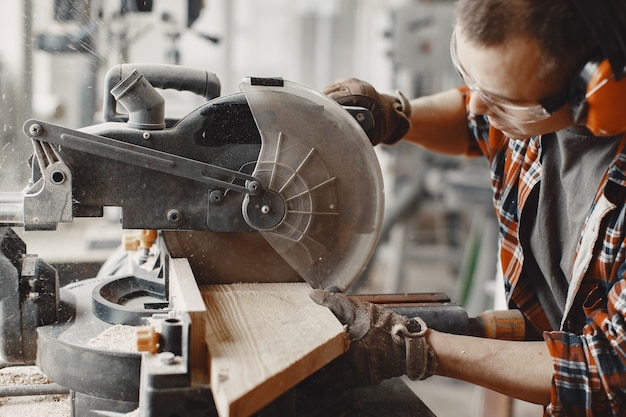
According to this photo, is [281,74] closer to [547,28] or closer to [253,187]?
[253,187]

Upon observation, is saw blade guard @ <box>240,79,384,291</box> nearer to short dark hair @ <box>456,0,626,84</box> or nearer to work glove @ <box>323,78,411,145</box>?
work glove @ <box>323,78,411,145</box>

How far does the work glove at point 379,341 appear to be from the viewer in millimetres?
1119

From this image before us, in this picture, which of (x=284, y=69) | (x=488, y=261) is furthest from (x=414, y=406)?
(x=284, y=69)

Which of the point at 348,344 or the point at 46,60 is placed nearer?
the point at 348,344

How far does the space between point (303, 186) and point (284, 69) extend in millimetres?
5524

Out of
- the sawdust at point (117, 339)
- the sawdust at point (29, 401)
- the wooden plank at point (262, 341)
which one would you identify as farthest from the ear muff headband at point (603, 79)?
the sawdust at point (29, 401)

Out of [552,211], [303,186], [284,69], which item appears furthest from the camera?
[284,69]

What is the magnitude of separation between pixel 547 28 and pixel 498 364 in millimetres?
594

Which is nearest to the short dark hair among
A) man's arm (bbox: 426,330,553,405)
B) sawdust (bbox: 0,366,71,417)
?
man's arm (bbox: 426,330,553,405)

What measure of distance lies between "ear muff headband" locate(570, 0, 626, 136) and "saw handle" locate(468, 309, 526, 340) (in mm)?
460

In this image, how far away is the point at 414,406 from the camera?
4.17ft

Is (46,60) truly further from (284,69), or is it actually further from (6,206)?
(284,69)

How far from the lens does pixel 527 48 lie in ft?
3.48

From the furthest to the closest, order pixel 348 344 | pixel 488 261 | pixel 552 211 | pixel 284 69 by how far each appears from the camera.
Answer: pixel 284 69 → pixel 488 261 → pixel 552 211 → pixel 348 344
